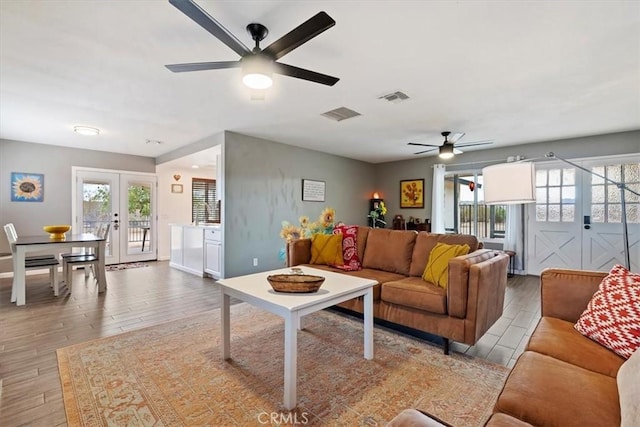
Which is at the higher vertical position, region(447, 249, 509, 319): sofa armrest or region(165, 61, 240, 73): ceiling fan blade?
region(165, 61, 240, 73): ceiling fan blade

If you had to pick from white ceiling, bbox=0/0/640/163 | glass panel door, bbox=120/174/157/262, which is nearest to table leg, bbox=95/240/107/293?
white ceiling, bbox=0/0/640/163

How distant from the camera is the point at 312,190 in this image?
585 centimetres

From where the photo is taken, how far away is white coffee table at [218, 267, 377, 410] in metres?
1.66

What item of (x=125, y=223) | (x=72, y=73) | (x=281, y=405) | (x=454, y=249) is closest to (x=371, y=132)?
(x=454, y=249)

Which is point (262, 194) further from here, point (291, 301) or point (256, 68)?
point (291, 301)

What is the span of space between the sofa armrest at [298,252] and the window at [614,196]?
4674 millimetres

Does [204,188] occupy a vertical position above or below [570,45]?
below

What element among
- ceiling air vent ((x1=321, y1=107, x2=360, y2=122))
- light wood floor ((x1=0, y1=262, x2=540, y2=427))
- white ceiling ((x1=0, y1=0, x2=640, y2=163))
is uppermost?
ceiling air vent ((x1=321, y1=107, x2=360, y2=122))

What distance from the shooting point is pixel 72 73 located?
256 cm

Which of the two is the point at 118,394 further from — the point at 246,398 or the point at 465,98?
the point at 465,98

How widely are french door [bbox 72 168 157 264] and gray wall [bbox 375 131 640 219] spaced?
18.1 feet

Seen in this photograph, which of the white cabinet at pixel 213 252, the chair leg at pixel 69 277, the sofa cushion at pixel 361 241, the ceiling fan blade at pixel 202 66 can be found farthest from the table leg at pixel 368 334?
the chair leg at pixel 69 277

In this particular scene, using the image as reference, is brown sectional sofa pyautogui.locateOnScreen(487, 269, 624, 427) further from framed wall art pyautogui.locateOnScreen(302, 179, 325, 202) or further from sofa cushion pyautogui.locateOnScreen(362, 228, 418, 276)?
framed wall art pyautogui.locateOnScreen(302, 179, 325, 202)

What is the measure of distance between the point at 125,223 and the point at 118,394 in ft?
17.4
